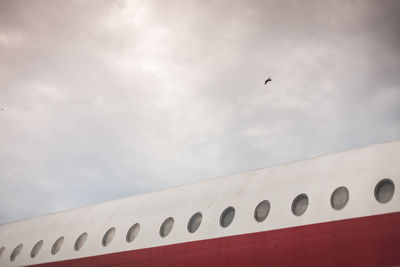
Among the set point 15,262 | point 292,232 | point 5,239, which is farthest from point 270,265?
point 5,239

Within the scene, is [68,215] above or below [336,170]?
above

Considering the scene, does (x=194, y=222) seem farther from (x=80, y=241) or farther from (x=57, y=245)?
(x=57, y=245)

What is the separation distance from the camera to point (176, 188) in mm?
15930

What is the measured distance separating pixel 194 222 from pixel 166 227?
1.14 meters

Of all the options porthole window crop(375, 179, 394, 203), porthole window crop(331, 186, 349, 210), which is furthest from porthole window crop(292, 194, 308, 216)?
porthole window crop(375, 179, 394, 203)

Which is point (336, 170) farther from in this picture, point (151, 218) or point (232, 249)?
point (151, 218)

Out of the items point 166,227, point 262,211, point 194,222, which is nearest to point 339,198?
point 262,211

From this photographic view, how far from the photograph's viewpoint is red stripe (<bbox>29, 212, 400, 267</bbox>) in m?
9.42

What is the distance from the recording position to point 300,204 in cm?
1141

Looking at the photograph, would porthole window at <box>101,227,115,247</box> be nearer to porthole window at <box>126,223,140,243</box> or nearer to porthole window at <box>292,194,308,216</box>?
porthole window at <box>126,223,140,243</box>

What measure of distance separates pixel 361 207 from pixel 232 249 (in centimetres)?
355

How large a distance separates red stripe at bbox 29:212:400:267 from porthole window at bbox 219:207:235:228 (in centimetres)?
52

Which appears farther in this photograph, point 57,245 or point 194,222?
point 57,245

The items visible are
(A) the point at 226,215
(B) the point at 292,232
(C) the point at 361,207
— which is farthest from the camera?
(A) the point at 226,215
